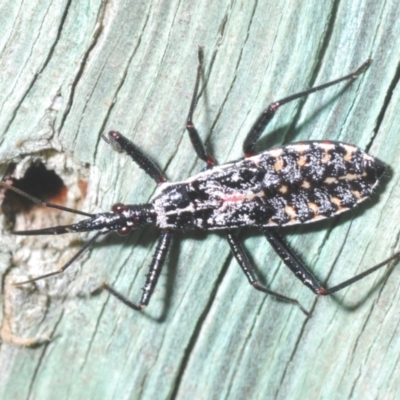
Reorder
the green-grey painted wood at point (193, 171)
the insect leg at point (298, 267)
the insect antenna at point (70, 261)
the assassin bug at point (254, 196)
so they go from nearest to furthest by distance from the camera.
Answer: the green-grey painted wood at point (193, 171) < the assassin bug at point (254, 196) < the insect leg at point (298, 267) < the insect antenna at point (70, 261)

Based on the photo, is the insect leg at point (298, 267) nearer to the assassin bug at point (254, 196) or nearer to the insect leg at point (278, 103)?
the assassin bug at point (254, 196)

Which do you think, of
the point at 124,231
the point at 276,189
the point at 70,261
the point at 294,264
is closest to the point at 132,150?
the point at 124,231

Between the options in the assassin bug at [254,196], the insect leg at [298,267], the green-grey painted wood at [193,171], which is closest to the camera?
the green-grey painted wood at [193,171]

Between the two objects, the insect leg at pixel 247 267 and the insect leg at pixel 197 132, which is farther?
the insect leg at pixel 247 267

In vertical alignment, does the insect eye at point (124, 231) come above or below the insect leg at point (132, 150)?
below

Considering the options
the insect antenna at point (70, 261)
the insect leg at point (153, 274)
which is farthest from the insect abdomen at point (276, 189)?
the insect antenna at point (70, 261)

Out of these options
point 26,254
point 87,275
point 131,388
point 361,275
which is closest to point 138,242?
point 87,275
